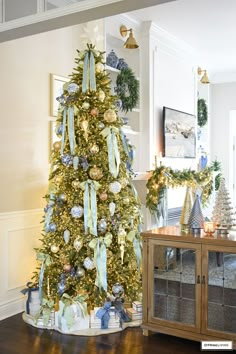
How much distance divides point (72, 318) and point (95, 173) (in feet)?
3.87

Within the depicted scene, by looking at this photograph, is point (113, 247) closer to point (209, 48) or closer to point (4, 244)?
point (4, 244)

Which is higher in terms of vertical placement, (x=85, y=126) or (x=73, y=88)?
(x=73, y=88)

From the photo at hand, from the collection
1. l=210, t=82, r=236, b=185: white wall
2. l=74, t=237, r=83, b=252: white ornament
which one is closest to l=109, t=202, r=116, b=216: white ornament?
l=74, t=237, r=83, b=252: white ornament

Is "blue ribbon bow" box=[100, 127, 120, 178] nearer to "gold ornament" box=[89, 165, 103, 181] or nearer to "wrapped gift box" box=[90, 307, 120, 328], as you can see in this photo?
"gold ornament" box=[89, 165, 103, 181]

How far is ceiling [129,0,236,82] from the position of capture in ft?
15.3

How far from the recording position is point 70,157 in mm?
3486

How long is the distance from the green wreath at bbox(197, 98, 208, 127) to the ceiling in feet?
2.46

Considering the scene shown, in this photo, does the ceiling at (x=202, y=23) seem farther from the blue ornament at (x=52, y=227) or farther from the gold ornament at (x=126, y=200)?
the blue ornament at (x=52, y=227)

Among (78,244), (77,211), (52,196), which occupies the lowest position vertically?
(78,244)

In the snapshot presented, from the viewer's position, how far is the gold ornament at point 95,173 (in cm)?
343

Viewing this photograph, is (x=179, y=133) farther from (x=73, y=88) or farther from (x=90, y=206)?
(x=90, y=206)

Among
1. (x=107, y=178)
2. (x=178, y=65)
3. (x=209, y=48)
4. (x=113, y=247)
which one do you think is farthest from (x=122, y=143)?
(x=209, y=48)

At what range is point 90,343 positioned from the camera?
3113 mm

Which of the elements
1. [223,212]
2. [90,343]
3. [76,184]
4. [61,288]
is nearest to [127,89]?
[76,184]
